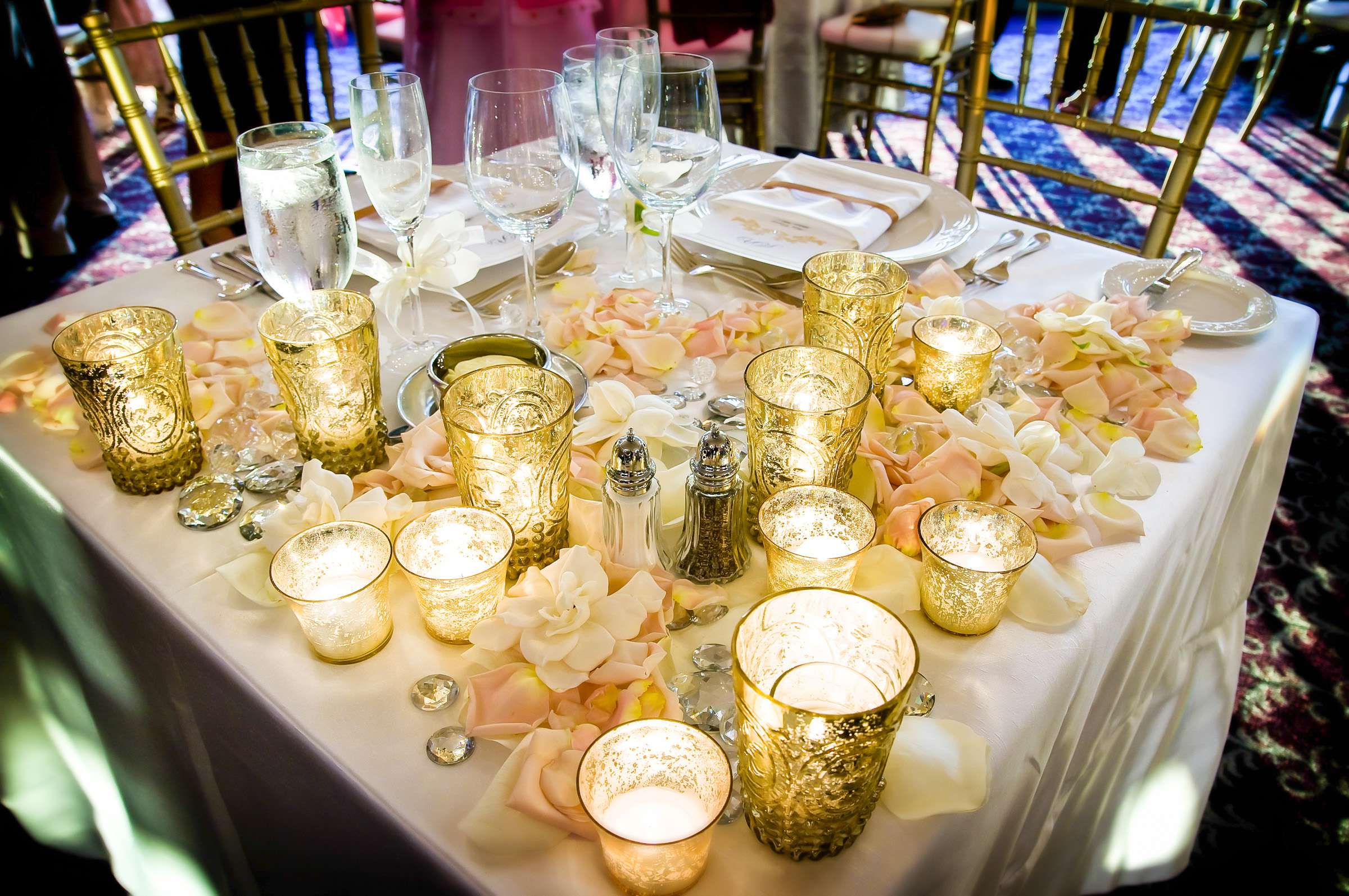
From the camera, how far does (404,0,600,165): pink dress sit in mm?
2488

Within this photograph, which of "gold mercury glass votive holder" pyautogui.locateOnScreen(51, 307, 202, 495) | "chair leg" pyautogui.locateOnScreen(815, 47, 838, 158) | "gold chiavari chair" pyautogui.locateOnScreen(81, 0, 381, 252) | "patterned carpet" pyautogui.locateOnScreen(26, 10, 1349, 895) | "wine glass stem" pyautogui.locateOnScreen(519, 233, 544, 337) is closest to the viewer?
"gold mercury glass votive holder" pyautogui.locateOnScreen(51, 307, 202, 495)

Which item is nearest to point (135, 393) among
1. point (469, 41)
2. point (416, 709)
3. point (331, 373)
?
point (331, 373)

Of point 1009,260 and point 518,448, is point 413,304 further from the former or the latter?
point 1009,260

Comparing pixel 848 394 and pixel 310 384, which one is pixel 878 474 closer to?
pixel 848 394

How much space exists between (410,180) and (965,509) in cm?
61

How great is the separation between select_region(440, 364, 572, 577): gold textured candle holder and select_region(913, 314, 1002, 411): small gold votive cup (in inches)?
14.7

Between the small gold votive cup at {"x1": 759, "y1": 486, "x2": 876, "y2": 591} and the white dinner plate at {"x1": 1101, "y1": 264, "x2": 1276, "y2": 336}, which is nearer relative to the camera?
the small gold votive cup at {"x1": 759, "y1": 486, "x2": 876, "y2": 591}

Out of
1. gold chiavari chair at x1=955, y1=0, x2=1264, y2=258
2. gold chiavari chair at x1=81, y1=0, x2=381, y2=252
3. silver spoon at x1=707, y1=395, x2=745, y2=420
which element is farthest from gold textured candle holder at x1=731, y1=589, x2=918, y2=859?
gold chiavari chair at x1=81, y1=0, x2=381, y2=252

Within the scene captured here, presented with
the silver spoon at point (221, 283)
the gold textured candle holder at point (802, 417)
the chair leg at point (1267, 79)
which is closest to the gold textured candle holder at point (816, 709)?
the gold textured candle holder at point (802, 417)

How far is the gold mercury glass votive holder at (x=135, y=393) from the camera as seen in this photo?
75 centimetres

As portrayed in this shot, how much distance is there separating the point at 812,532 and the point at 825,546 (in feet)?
0.04

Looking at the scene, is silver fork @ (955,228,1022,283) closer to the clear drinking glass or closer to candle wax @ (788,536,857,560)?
candle wax @ (788,536,857,560)

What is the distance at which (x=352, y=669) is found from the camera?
2.10 ft

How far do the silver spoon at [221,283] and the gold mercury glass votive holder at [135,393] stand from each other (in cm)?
28
